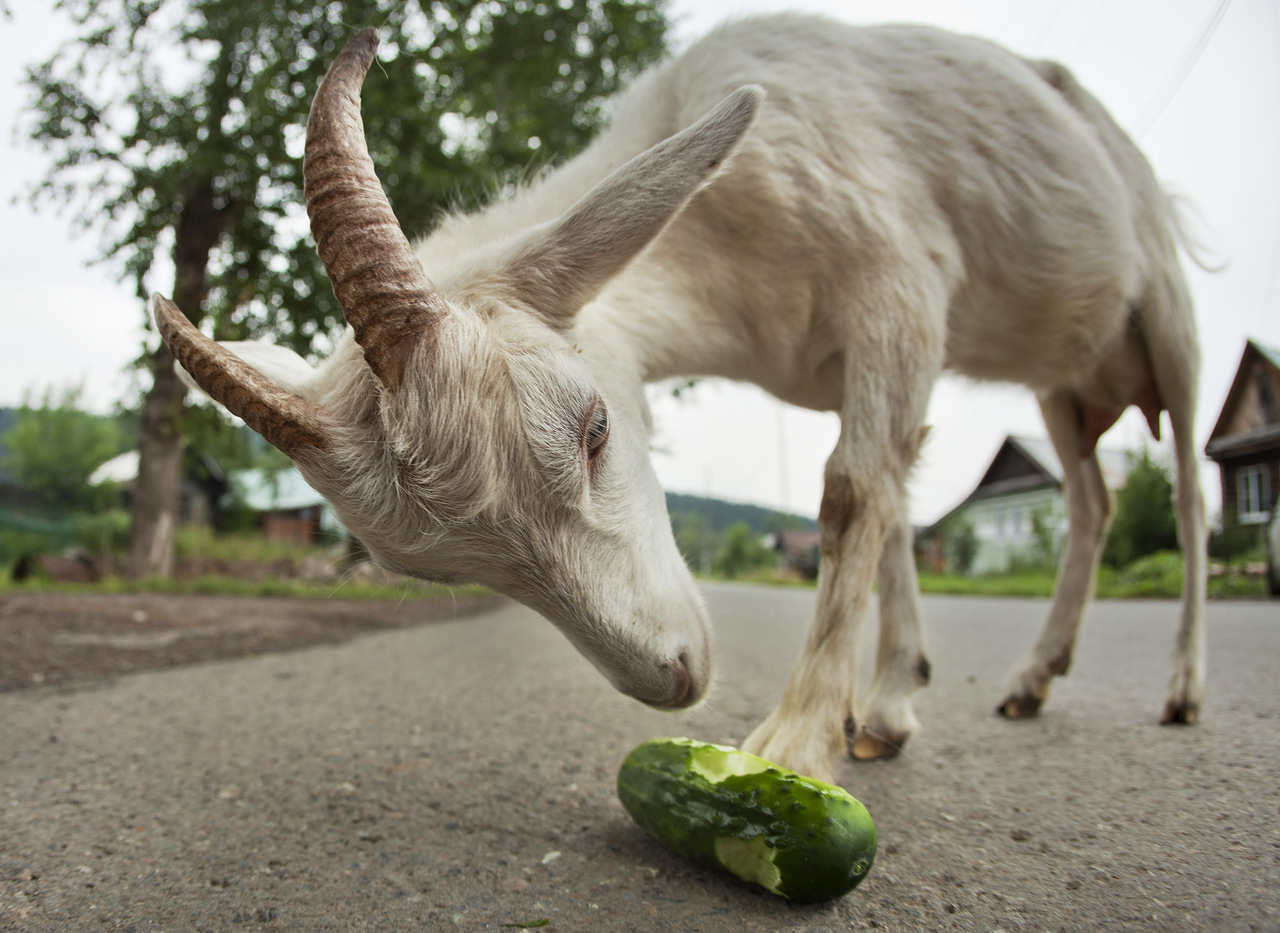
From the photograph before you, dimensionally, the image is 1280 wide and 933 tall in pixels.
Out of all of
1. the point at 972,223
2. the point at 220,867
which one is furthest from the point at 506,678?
the point at 972,223

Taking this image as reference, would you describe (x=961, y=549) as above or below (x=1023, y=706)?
above

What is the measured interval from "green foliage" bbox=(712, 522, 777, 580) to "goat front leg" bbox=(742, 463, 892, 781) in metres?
57.6

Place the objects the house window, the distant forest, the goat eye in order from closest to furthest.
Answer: the goat eye
the house window
the distant forest

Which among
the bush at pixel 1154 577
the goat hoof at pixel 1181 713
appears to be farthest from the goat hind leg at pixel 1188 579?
the bush at pixel 1154 577

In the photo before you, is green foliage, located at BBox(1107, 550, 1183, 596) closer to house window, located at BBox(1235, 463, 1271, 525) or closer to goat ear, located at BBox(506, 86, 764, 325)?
house window, located at BBox(1235, 463, 1271, 525)

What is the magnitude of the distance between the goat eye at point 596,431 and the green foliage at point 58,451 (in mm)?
40443

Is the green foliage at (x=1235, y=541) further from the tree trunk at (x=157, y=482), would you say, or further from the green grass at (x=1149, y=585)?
the tree trunk at (x=157, y=482)

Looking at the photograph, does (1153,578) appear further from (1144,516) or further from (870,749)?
(870,749)

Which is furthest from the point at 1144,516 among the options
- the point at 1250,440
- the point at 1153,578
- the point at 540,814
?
the point at 540,814

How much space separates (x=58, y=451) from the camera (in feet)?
122

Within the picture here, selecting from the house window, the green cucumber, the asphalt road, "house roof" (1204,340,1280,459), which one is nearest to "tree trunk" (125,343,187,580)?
the asphalt road

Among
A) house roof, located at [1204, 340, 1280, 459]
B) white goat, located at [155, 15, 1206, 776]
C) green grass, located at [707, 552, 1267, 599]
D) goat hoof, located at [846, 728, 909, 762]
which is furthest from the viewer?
house roof, located at [1204, 340, 1280, 459]

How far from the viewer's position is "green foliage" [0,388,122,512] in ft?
117

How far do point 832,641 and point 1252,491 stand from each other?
86.5ft
